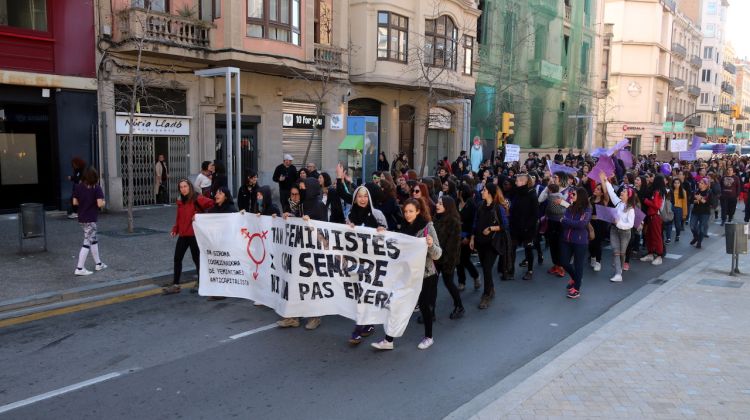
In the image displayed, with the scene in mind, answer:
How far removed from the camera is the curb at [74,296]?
8.11m

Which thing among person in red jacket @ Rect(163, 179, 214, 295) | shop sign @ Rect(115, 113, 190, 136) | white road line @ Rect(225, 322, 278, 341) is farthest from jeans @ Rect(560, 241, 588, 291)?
shop sign @ Rect(115, 113, 190, 136)

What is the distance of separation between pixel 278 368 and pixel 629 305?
5.21 m

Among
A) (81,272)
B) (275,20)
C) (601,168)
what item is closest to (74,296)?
(81,272)

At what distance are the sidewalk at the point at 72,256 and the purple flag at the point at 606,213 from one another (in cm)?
703

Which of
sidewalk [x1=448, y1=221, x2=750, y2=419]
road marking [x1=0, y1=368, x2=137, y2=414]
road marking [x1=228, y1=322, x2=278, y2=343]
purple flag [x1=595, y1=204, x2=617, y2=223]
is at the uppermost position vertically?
purple flag [x1=595, y1=204, x2=617, y2=223]

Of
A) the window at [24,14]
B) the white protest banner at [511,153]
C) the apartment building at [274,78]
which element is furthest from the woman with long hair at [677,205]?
the window at [24,14]

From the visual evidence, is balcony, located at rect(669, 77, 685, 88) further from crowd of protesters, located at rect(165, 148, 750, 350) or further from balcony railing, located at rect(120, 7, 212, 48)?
balcony railing, located at rect(120, 7, 212, 48)

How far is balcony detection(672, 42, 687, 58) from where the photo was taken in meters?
63.6

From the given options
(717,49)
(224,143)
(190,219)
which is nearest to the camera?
(190,219)

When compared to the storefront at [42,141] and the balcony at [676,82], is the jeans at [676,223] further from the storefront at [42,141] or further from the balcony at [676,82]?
the balcony at [676,82]

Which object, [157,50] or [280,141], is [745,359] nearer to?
[157,50]

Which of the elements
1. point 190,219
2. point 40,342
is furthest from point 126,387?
point 190,219

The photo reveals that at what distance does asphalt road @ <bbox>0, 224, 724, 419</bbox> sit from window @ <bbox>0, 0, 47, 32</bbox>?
10.6 metres

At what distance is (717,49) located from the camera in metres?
85.5
